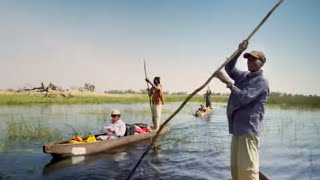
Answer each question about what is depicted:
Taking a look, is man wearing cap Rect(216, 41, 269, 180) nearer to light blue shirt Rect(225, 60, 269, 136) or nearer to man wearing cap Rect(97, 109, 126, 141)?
light blue shirt Rect(225, 60, 269, 136)

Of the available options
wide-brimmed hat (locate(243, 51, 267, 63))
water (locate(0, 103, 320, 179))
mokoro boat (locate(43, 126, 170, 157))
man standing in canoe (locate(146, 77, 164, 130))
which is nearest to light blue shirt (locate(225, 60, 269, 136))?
wide-brimmed hat (locate(243, 51, 267, 63))

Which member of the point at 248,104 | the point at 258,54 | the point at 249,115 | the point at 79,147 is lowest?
the point at 79,147

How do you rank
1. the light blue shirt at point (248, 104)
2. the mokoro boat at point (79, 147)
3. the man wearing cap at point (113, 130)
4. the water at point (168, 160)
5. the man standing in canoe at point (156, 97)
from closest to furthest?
1. the light blue shirt at point (248, 104)
2. the water at point (168, 160)
3. the mokoro boat at point (79, 147)
4. the man wearing cap at point (113, 130)
5. the man standing in canoe at point (156, 97)

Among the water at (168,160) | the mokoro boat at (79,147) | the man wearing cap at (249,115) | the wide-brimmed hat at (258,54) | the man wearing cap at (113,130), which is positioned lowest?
the water at (168,160)

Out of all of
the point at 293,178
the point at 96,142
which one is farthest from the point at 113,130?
the point at 293,178

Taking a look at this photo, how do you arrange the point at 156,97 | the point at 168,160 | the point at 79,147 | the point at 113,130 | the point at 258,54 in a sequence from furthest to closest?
the point at 156,97
the point at 113,130
the point at 168,160
the point at 79,147
the point at 258,54

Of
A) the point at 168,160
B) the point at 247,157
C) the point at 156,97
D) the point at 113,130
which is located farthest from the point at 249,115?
the point at 156,97

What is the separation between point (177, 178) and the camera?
9367 millimetres

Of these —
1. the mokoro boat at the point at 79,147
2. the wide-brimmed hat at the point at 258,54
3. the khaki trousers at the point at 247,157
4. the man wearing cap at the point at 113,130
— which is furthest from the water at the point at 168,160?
the wide-brimmed hat at the point at 258,54

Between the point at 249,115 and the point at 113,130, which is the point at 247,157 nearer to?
the point at 249,115

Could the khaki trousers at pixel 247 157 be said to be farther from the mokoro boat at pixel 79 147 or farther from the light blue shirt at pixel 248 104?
the mokoro boat at pixel 79 147

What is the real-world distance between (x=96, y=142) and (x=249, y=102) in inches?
292

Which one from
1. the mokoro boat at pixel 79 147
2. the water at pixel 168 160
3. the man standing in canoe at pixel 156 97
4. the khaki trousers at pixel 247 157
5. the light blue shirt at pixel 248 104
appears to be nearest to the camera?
the light blue shirt at pixel 248 104

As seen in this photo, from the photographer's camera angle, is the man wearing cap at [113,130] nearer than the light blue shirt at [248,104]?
No
